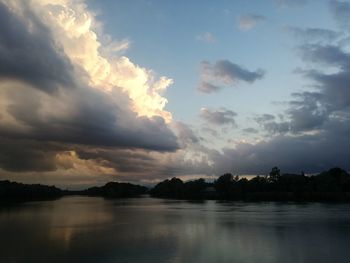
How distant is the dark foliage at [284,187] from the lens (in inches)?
4370

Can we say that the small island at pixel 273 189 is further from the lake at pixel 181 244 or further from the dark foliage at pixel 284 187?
the lake at pixel 181 244

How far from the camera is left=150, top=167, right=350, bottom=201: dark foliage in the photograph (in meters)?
111

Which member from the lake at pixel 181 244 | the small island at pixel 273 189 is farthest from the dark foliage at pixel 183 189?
the lake at pixel 181 244

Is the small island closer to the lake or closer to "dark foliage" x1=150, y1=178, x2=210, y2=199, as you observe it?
"dark foliage" x1=150, y1=178, x2=210, y2=199

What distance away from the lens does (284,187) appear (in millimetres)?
123688

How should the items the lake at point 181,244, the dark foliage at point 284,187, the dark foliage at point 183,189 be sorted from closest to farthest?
the lake at point 181,244 < the dark foliage at point 284,187 < the dark foliage at point 183,189

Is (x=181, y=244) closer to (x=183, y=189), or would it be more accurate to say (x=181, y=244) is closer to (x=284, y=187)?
(x=284, y=187)

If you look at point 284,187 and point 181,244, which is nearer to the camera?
point 181,244

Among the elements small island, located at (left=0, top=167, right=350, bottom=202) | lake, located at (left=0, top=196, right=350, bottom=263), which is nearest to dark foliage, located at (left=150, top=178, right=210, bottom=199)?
small island, located at (left=0, top=167, right=350, bottom=202)

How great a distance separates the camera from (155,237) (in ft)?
109

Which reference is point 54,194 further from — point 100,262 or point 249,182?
point 100,262

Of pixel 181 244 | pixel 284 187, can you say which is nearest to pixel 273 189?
pixel 284 187

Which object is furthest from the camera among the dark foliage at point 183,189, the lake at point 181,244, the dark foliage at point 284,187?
the dark foliage at point 183,189

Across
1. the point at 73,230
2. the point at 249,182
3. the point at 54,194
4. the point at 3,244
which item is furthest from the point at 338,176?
the point at 54,194
